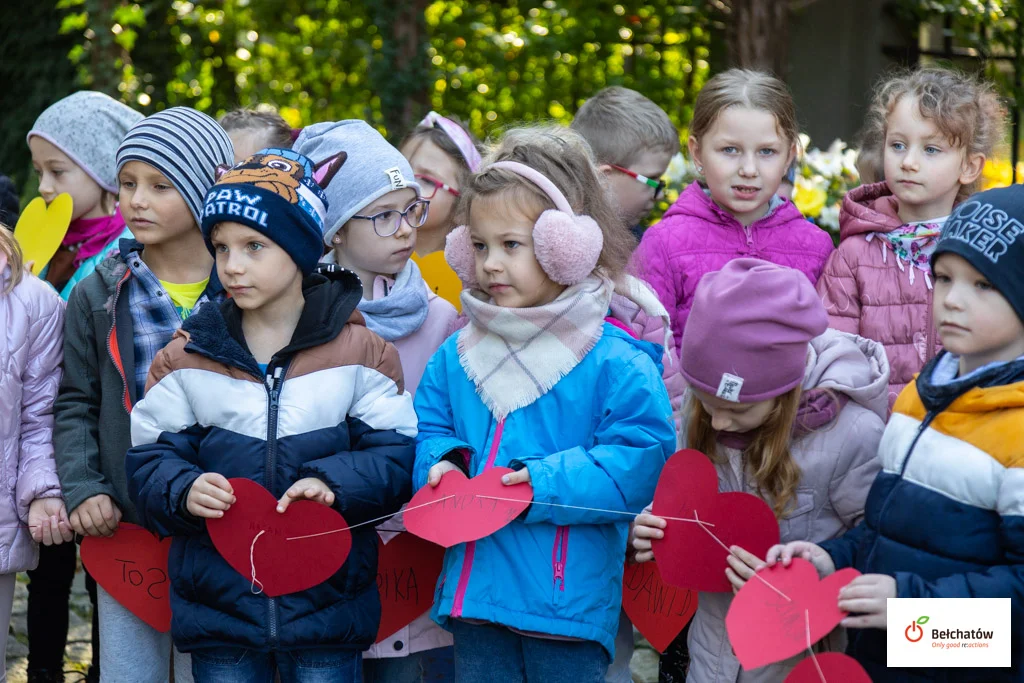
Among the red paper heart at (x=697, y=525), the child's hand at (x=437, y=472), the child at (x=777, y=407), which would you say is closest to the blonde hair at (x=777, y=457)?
the child at (x=777, y=407)

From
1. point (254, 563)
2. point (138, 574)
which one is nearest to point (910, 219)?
point (254, 563)

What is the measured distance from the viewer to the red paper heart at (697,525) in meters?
2.48

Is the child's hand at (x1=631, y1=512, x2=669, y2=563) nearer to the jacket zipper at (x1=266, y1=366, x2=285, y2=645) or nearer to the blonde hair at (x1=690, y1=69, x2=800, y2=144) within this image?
the jacket zipper at (x1=266, y1=366, x2=285, y2=645)

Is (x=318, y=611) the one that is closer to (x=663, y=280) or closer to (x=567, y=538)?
(x=567, y=538)

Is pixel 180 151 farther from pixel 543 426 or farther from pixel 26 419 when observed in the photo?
pixel 543 426

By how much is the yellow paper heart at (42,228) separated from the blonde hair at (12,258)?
353 mm

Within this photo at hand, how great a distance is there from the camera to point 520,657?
2.81 meters

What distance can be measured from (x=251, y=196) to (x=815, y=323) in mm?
1409

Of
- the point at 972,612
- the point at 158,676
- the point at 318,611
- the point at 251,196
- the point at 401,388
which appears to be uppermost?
the point at 251,196

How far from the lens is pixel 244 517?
273cm

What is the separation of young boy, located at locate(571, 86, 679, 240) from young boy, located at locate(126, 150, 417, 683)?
52.2 inches

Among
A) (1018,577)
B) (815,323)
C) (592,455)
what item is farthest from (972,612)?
(592,455)

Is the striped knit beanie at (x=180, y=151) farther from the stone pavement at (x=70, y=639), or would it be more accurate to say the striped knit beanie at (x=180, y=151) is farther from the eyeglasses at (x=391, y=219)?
the stone pavement at (x=70, y=639)

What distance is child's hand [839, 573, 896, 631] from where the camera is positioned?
85.8 inches
